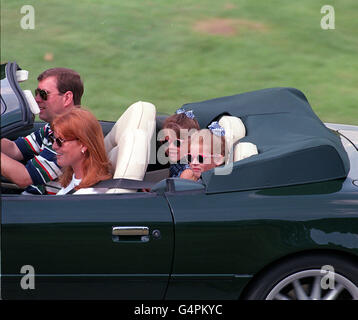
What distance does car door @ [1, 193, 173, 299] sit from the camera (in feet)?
12.4

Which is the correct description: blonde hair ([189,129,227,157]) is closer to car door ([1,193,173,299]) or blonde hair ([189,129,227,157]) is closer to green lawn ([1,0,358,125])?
car door ([1,193,173,299])

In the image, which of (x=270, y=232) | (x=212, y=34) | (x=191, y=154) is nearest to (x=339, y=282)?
(x=270, y=232)

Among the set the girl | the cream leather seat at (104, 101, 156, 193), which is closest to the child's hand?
the girl

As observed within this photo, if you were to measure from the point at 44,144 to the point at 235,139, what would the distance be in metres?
1.14

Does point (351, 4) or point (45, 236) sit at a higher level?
point (351, 4)

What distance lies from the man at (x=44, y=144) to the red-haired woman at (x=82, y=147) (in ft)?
0.64

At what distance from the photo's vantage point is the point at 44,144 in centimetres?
466

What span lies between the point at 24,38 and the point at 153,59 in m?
1.88

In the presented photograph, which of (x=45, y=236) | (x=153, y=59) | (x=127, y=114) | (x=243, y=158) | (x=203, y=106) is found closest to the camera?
(x=45, y=236)

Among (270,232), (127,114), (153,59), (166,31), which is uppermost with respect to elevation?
(166,31)

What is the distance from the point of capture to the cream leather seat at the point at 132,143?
415cm

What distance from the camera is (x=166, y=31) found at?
34.9 ft
